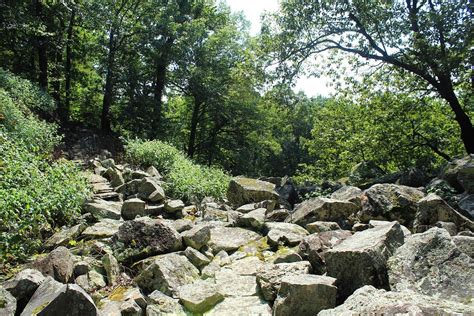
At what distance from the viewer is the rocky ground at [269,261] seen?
360 cm

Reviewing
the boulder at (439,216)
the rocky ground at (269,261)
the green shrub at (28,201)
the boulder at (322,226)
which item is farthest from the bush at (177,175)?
the boulder at (439,216)

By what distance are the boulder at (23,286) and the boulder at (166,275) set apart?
124 cm

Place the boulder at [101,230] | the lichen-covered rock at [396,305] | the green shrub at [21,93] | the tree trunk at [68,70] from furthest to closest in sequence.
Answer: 1. the tree trunk at [68,70]
2. the green shrub at [21,93]
3. the boulder at [101,230]
4. the lichen-covered rock at [396,305]

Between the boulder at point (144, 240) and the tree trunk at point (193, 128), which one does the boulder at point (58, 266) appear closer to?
the boulder at point (144, 240)

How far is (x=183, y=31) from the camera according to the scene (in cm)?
2239

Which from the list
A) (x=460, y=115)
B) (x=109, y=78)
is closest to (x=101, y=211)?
(x=460, y=115)

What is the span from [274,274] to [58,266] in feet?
8.91

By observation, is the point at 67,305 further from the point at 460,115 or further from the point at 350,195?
the point at 460,115

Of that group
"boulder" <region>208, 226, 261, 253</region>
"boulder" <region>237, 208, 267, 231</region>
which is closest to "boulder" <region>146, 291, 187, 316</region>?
"boulder" <region>208, 226, 261, 253</region>

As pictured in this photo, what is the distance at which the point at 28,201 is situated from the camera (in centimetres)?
525

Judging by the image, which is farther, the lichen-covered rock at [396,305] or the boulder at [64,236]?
the boulder at [64,236]

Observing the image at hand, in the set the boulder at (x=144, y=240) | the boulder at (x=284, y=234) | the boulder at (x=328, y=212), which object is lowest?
the boulder at (x=144, y=240)

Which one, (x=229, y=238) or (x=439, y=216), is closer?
(x=439, y=216)

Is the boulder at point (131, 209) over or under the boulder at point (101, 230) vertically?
over
